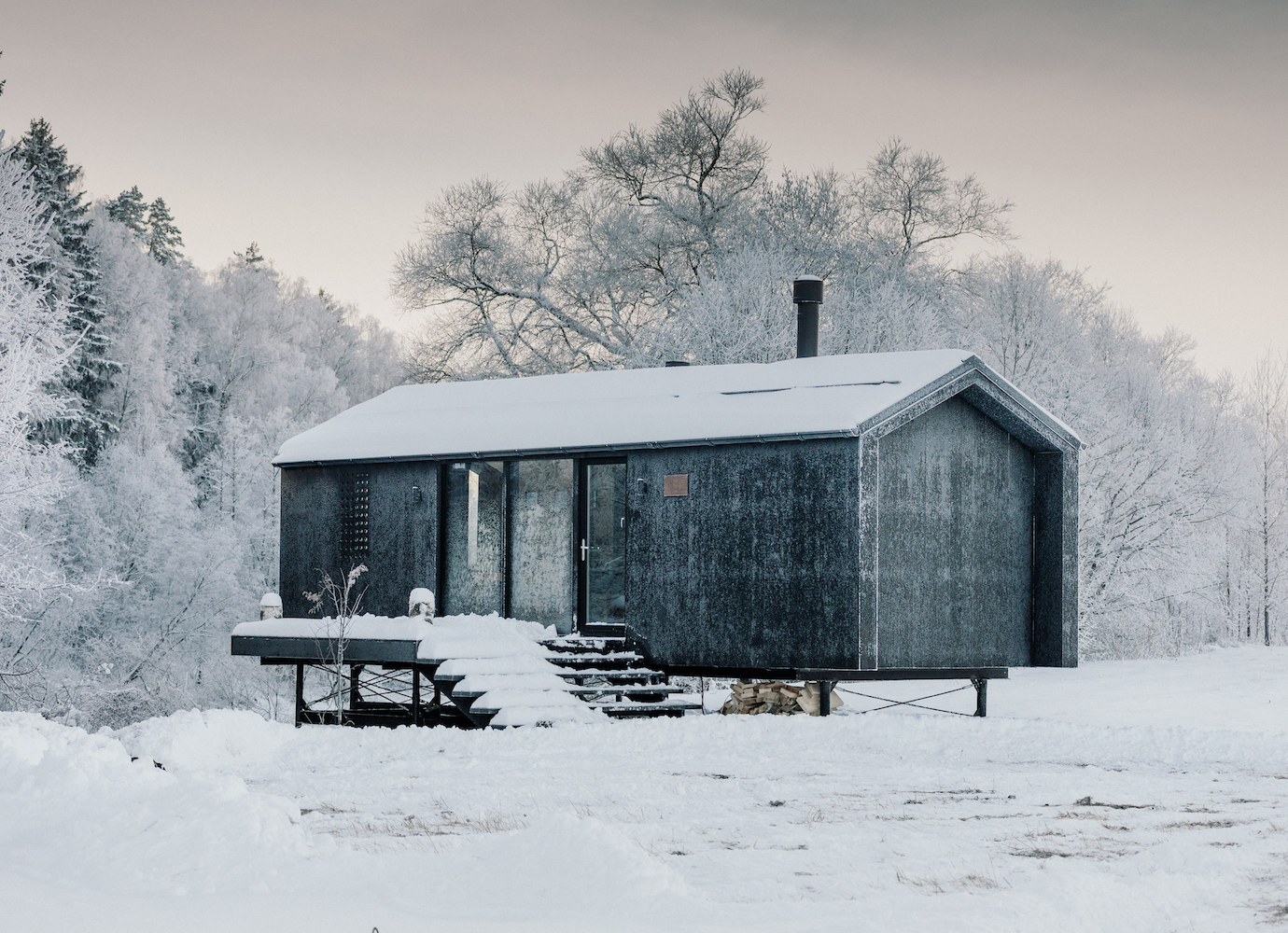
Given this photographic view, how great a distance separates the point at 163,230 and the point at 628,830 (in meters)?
41.3

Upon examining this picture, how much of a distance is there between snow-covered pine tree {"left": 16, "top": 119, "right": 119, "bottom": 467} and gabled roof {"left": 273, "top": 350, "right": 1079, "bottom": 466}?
14642 millimetres

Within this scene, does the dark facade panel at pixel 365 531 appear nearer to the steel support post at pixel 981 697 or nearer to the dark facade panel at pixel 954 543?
the dark facade panel at pixel 954 543

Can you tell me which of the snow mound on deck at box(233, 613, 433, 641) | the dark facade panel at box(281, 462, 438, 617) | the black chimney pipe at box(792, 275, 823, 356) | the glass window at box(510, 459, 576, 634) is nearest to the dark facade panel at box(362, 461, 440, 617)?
the dark facade panel at box(281, 462, 438, 617)

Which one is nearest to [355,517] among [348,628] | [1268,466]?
[348,628]

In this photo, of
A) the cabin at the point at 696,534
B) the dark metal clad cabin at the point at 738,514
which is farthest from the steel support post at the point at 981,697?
the dark metal clad cabin at the point at 738,514

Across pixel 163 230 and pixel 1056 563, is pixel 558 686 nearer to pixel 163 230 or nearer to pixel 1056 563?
pixel 1056 563

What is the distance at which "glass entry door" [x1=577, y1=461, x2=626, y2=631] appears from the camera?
14.4 meters

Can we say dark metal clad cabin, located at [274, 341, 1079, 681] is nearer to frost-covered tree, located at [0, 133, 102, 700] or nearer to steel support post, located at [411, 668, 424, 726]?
steel support post, located at [411, 668, 424, 726]

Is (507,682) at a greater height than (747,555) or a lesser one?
lesser

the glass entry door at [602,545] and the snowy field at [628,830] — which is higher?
the glass entry door at [602,545]

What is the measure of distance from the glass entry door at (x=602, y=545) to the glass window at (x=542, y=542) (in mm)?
164

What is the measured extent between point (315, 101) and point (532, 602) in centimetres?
939

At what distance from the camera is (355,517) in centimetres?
1556

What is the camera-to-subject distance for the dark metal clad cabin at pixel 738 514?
13164 mm
